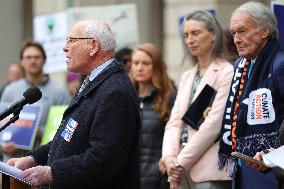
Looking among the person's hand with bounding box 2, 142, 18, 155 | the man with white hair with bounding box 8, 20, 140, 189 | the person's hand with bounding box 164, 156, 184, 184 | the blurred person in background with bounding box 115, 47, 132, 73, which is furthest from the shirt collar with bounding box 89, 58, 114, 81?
the blurred person in background with bounding box 115, 47, 132, 73

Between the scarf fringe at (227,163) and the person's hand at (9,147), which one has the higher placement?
the scarf fringe at (227,163)

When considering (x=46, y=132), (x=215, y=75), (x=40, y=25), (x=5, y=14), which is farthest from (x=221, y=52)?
(x=5, y=14)

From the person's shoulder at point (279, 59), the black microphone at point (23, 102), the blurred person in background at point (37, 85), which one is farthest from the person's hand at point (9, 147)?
the person's shoulder at point (279, 59)

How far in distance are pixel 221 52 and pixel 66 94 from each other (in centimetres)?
245

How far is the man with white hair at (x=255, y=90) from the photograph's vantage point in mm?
5449

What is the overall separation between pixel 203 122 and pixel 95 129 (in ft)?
4.85

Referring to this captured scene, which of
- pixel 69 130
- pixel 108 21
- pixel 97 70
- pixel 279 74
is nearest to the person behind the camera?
pixel 69 130

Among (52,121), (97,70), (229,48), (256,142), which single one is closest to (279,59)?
(256,142)

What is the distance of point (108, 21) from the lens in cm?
930

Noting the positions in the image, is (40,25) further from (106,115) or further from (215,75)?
(106,115)

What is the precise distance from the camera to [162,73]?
768cm

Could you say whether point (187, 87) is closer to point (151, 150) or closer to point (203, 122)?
point (203, 122)

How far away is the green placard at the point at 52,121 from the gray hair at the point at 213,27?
1801 mm

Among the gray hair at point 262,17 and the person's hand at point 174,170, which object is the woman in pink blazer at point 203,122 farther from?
the gray hair at point 262,17
